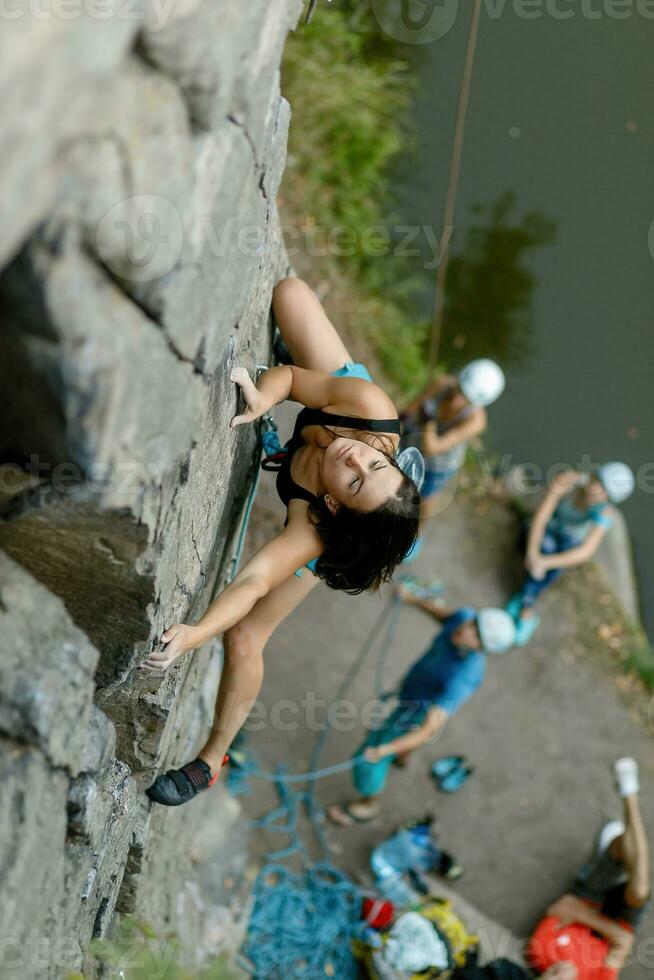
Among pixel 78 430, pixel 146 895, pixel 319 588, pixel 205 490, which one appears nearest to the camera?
pixel 78 430

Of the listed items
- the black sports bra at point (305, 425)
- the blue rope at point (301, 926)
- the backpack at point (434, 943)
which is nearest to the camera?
the black sports bra at point (305, 425)

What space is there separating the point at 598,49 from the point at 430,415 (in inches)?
135

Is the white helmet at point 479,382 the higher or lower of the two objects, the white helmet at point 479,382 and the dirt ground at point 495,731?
the higher

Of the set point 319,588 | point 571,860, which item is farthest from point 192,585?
point 571,860

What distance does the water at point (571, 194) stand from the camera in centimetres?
618

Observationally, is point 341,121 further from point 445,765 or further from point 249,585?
point 249,585

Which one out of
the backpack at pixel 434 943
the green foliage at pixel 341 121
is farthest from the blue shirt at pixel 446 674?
the green foliage at pixel 341 121

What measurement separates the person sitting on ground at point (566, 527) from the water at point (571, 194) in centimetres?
113

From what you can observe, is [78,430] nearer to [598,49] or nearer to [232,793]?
[232,793]

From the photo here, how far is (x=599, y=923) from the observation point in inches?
167

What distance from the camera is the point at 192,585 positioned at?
2143mm

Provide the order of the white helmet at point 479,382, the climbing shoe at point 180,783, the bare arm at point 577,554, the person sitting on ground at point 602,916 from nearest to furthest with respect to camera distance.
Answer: the climbing shoe at point 180,783, the person sitting on ground at point 602,916, the white helmet at point 479,382, the bare arm at point 577,554

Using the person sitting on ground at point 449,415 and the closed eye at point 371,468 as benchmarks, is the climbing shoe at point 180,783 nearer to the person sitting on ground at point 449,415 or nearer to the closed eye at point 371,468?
the closed eye at point 371,468

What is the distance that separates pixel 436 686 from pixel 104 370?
3.44 m
